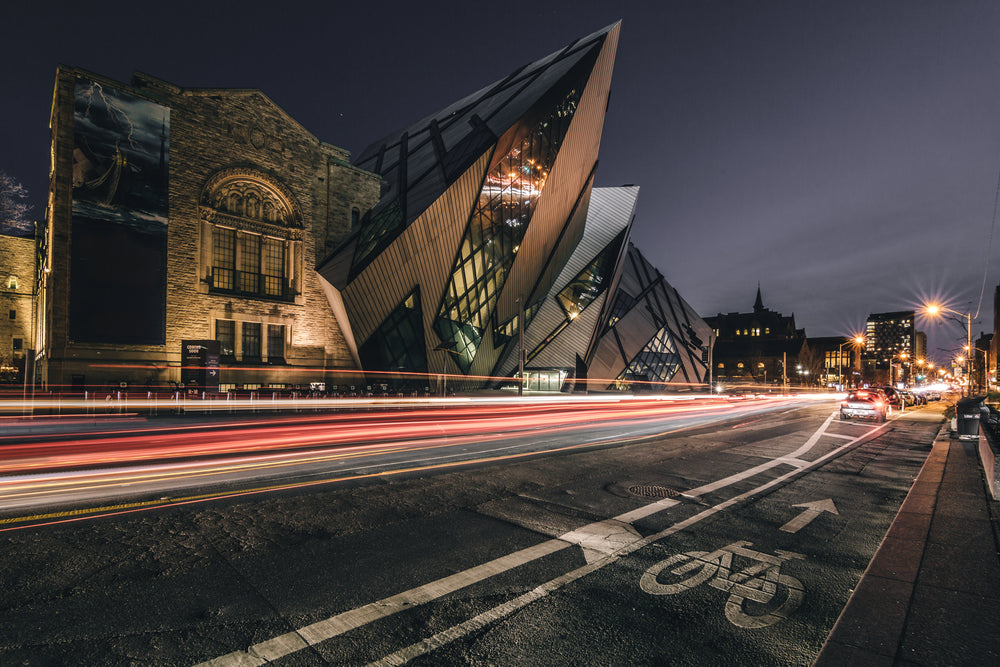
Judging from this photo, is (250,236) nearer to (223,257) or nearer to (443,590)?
(223,257)

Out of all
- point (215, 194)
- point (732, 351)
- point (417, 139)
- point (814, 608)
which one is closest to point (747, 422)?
point (814, 608)

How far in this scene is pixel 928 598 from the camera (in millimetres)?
3871

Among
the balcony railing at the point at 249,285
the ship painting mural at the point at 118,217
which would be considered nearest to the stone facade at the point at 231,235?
the balcony railing at the point at 249,285

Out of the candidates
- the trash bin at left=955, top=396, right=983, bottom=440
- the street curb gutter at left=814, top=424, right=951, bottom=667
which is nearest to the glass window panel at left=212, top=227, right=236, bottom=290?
the street curb gutter at left=814, top=424, right=951, bottom=667

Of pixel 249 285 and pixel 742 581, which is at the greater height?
pixel 249 285

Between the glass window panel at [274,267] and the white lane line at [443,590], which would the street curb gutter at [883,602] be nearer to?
the white lane line at [443,590]

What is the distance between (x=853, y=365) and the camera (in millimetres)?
120500

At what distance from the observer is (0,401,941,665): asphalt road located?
10.3ft

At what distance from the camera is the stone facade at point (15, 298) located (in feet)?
118

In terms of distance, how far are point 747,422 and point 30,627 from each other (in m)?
21.3

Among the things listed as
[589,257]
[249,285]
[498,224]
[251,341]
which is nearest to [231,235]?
[249,285]

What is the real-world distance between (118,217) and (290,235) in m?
8.90

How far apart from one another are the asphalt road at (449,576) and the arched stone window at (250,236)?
84.7 feet

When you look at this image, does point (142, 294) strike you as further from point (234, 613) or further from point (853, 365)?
point (853, 365)
